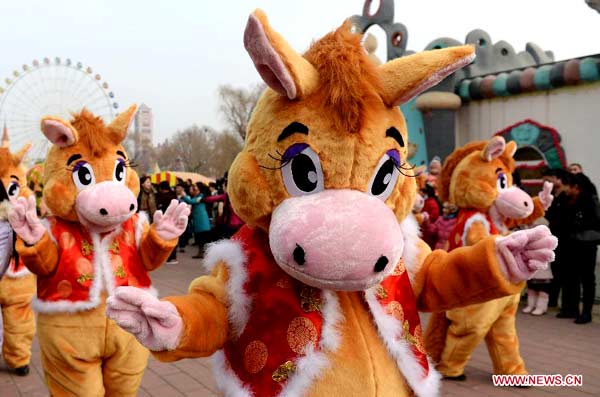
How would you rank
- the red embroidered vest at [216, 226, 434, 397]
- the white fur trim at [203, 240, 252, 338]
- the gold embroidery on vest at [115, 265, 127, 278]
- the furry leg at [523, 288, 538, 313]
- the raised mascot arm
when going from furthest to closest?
the furry leg at [523, 288, 538, 313] → the gold embroidery on vest at [115, 265, 127, 278] → the raised mascot arm → the white fur trim at [203, 240, 252, 338] → the red embroidered vest at [216, 226, 434, 397]

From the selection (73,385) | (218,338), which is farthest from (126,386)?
(218,338)

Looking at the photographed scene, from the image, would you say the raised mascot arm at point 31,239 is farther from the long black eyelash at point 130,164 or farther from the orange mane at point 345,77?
the orange mane at point 345,77

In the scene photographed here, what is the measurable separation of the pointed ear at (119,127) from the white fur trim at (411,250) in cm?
204

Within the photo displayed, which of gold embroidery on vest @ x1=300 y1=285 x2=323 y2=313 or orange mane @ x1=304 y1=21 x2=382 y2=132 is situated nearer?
orange mane @ x1=304 y1=21 x2=382 y2=132

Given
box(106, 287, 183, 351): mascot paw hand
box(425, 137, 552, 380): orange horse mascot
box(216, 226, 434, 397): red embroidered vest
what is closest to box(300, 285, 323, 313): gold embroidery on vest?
box(216, 226, 434, 397): red embroidered vest

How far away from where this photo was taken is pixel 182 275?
375 inches

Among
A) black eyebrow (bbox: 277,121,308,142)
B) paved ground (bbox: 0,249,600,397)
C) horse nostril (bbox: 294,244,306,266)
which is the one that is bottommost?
paved ground (bbox: 0,249,600,397)

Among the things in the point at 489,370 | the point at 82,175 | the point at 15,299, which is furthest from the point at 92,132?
the point at 489,370

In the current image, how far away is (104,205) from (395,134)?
1823mm

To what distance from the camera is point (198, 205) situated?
459 inches

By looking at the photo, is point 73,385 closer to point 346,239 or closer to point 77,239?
point 77,239

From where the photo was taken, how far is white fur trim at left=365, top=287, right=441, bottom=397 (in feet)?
5.76

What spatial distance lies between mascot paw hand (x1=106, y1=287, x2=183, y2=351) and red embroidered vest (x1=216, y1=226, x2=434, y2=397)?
0.87ft

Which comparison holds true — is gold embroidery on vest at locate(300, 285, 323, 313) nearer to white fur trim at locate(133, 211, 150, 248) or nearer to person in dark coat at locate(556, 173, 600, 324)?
white fur trim at locate(133, 211, 150, 248)
